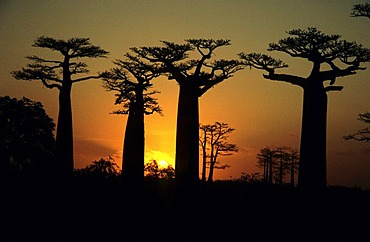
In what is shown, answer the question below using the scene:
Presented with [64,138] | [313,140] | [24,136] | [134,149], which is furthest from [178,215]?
[24,136]

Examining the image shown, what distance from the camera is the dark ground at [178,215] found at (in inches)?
681

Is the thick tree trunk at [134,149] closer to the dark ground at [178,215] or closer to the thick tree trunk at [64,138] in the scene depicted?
the dark ground at [178,215]

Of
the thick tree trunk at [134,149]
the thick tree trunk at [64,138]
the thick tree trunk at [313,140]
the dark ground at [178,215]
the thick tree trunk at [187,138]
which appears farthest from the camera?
the thick tree trunk at [64,138]

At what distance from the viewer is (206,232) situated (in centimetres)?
1778

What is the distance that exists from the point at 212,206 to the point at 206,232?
150 inches

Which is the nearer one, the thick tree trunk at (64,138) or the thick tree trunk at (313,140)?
the thick tree trunk at (313,140)

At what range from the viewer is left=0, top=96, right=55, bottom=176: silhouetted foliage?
93.8 feet

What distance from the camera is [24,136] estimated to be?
29375 millimetres

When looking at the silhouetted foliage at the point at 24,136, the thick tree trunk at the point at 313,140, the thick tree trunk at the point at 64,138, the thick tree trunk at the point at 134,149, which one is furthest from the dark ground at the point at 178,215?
the silhouetted foliage at the point at 24,136

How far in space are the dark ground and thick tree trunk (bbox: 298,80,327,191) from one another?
0.46 m

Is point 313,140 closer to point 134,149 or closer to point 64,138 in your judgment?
point 134,149

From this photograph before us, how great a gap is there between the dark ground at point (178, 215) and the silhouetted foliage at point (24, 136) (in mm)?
3757

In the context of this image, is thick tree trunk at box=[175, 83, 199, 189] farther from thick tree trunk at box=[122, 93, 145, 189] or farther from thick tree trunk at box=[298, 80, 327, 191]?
thick tree trunk at box=[122, 93, 145, 189]

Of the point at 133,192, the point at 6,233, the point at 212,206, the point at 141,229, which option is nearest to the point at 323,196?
the point at 212,206
